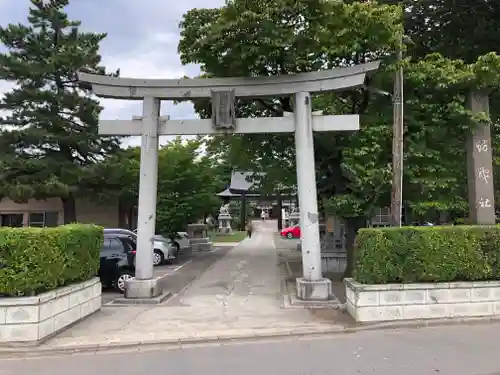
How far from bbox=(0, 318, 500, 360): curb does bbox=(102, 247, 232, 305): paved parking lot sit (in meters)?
3.84

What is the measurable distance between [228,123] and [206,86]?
1.17 m

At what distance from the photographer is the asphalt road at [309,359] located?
6.02m

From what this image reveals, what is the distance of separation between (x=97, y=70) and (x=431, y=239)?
19436mm

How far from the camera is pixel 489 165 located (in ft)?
34.4

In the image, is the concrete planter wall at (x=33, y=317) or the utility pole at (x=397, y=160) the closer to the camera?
the concrete planter wall at (x=33, y=317)

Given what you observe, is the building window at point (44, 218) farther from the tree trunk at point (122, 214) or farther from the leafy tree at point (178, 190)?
the leafy tree at point (178, 190)

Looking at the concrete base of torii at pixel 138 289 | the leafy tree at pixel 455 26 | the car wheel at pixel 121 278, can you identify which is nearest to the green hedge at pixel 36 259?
the concrete base of torii at pixel 138 289

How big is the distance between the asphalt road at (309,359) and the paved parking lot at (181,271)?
459 cm

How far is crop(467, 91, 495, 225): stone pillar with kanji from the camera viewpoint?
404 inches

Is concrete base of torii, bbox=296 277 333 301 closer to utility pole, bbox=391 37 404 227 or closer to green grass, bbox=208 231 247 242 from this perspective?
utility pole, bbox=391 37 404 227

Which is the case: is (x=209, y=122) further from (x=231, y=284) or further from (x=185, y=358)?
(x=185, y=358)

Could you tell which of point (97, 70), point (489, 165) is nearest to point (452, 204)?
point (489, 165)

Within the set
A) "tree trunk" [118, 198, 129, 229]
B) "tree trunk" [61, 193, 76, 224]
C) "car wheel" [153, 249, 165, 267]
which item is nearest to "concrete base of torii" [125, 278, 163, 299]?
"car wheel" [153, 249, 165, 267]

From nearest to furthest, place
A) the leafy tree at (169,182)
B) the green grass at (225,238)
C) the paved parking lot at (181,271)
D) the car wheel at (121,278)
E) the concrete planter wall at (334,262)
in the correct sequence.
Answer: the car wheel at (121,278), the paved parking lot at (181,271), the concrete planter wall at (334,262), the leafy tree at (169,182), the green grass at (225,238)
